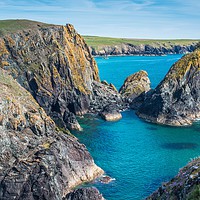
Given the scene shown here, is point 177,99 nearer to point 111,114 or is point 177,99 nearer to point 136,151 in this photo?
point 111,114

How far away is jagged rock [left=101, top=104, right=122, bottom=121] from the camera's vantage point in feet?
367

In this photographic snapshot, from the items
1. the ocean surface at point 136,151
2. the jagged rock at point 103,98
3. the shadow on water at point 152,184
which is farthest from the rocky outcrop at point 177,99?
the shadow on water at point 152,184

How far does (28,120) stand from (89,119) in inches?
1905

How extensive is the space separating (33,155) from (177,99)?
6949cm

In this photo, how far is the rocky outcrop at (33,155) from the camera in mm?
53625

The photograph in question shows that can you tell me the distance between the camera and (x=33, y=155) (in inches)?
2309

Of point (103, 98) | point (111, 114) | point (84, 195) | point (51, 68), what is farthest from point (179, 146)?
point (51, 68)

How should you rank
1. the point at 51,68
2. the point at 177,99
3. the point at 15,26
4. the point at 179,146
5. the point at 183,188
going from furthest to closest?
the point at 15,26 < the point at 51,68 < the point at 177,99 < the point at 179,146 < the point at 183,188

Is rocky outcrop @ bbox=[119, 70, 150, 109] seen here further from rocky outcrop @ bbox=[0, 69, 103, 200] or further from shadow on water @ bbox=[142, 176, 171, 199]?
rocky outcrop @ bbox=[0, 69, 103, 200]

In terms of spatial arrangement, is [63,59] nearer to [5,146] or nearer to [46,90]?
[46,90]

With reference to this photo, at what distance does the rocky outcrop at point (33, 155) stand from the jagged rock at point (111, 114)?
137ft

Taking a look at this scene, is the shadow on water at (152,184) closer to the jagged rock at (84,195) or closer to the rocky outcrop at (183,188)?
the jagged rock at (84,195)

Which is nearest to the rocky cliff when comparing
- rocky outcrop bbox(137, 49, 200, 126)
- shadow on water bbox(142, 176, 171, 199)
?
rocky outcrop bbox(137, 49, 200, 126)

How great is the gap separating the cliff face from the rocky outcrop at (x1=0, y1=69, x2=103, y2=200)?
44.2m
